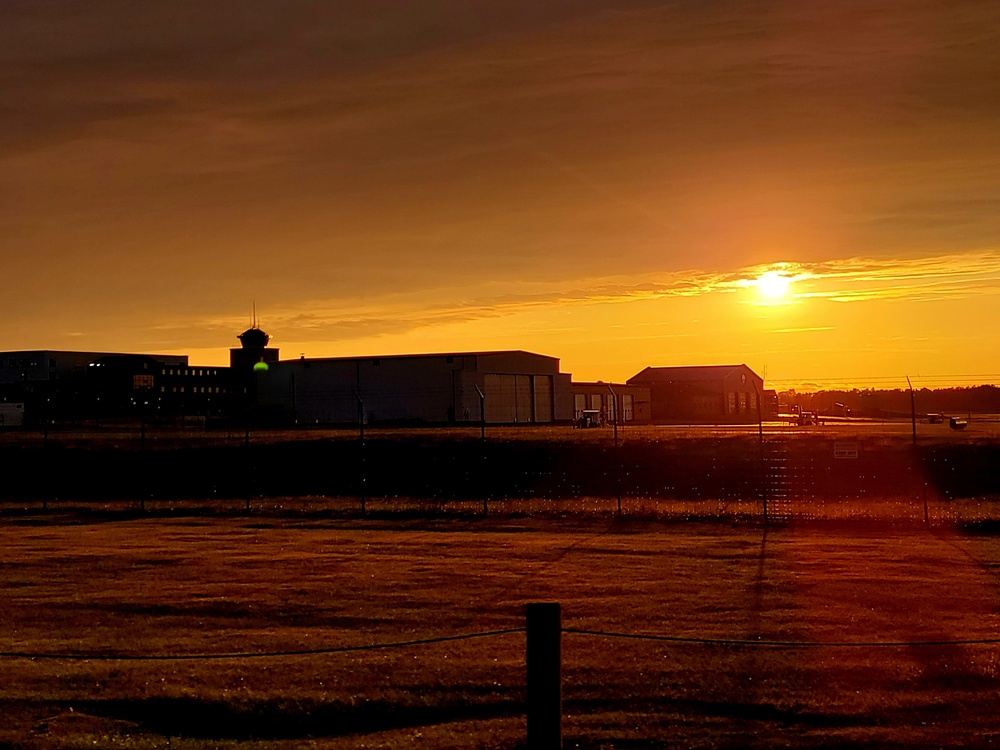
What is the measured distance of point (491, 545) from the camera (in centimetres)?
2319

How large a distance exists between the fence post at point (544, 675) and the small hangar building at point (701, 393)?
95.5 metres

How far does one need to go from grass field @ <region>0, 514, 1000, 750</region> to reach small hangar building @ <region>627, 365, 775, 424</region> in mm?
79063

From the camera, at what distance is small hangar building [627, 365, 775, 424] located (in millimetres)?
102625

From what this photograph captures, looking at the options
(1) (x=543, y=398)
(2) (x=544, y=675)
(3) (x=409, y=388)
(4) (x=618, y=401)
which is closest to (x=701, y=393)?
(4) (x=618, y=401)

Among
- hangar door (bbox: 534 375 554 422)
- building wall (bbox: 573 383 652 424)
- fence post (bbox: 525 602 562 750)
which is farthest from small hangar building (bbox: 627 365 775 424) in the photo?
fence post (bbox: 525 602 562 750)

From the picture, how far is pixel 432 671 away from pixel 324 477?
3213cm

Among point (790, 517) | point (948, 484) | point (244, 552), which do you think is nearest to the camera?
point (244, 552)

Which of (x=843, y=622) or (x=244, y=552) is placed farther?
(x=244, y=552)

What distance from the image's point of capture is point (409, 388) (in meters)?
77.4

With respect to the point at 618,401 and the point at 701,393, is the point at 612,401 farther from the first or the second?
the point at 701,393

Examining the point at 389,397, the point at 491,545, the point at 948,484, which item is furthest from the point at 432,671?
the point at 389,397

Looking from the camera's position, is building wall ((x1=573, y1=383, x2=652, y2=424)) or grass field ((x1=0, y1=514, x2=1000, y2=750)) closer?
grass field ((x1=0, y1=514, x2=1000, y2=750))

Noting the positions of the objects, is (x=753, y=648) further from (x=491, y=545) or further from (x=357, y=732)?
(x=491, y=545)

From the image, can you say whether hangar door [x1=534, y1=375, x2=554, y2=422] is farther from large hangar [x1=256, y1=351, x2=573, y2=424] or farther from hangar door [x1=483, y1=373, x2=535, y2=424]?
hangar door [x1=483, y1=373, x2=535, y2=424]
